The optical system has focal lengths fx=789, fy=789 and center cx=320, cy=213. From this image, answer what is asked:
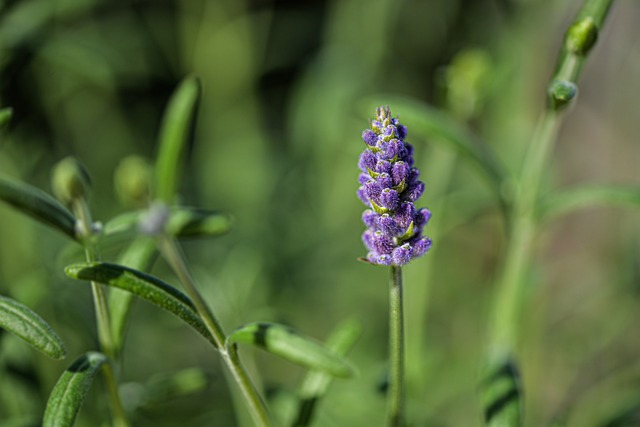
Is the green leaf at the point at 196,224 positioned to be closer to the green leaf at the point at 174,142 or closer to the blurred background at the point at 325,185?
the green leaf at the point at 174,142

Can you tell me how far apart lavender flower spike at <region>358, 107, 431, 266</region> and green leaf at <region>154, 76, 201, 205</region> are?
0.32 meters

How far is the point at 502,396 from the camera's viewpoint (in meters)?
0.86

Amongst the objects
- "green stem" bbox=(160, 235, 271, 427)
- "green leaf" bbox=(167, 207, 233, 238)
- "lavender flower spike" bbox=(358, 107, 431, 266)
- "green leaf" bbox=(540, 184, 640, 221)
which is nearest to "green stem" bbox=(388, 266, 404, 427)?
"lavender flower spike" bbox=(358, 107, 431, 266)

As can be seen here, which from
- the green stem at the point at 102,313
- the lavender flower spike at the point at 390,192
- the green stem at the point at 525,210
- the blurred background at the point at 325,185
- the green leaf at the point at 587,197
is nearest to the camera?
the lavender flower spike at the point at 390,192

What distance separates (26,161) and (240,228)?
51 cm

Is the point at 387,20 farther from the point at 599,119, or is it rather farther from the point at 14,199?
the point at 14,199

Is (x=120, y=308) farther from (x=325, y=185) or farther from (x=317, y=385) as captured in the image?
(x=325, y=185)

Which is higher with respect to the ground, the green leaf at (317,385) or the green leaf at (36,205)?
the green leaf at (36,205)

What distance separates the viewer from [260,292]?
5.12 ft

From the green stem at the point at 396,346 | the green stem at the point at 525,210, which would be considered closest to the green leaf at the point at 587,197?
the green stem at the point at 525,210

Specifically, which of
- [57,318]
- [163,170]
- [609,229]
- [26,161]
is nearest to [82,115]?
[26,161]

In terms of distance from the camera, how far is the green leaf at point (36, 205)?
731mm

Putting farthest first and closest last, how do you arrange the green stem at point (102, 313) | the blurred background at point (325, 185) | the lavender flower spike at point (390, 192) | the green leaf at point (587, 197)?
the blurred background at point (325, 185) → the green leaf at point (587, 197) → the green stem at point (102, 313) → the lavender flower spike at point (390, 192)

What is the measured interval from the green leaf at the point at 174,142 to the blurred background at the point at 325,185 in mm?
247
